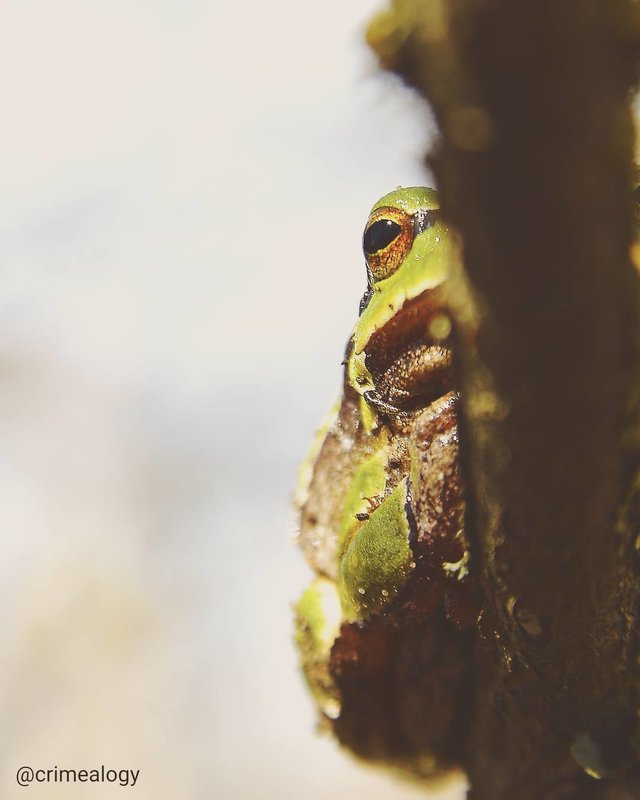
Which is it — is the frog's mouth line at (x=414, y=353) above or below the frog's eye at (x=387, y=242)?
below

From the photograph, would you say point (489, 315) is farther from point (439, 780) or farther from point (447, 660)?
point (439, 780)

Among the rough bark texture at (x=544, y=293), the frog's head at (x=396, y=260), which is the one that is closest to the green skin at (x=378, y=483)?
the frog's head at (x=396, y=260)

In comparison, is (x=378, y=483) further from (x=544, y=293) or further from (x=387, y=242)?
(x=544, y=293)

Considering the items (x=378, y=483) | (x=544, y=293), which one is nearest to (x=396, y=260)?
(x=378, y=483)

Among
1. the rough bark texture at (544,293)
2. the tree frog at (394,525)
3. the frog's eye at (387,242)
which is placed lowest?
the rough bark texture at (544,293)

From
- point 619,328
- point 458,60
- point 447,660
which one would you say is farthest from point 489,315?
point 447,660

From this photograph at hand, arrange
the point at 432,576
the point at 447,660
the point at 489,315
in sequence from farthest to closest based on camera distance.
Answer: the point at 447,660 < the point at 432,576 < the point at 489,315

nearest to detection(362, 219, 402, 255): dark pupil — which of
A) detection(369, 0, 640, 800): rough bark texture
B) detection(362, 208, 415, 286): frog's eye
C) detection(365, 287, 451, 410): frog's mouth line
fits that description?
detection(362, 208, 415, 286): frog's eye

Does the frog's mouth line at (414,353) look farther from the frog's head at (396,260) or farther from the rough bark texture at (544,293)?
the rough bark texture at (544,293)
